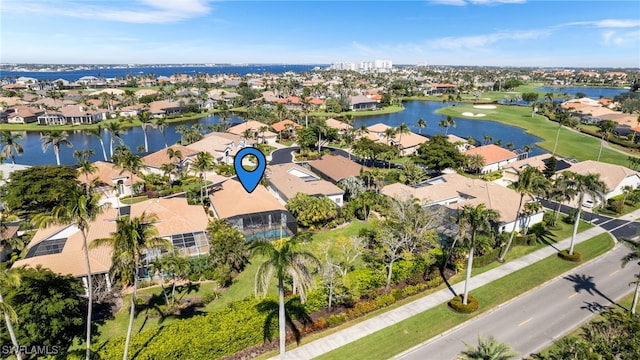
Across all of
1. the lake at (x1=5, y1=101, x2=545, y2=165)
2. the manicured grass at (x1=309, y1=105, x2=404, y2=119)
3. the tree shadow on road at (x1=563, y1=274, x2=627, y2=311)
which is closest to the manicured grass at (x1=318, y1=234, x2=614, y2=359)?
the tree shadow on road at (x1=563, y1=274, x2=627, y2=311)

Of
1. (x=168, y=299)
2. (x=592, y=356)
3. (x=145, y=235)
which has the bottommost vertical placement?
(x=168, y=299)

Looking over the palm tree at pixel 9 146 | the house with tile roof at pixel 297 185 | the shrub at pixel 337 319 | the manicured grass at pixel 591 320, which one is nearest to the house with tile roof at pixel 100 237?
the house with tile roof at pixel 297 185

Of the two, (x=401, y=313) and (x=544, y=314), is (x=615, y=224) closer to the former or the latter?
(x=544, y=314)

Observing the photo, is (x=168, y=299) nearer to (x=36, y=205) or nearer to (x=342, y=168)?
(x=36, y=205)

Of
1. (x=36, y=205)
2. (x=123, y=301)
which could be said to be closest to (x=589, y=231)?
(x=123, y=301)

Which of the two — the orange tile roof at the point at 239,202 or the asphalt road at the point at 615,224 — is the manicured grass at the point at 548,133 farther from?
the orange tile roof at the point at 239,202

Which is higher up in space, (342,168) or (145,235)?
(145,235)
